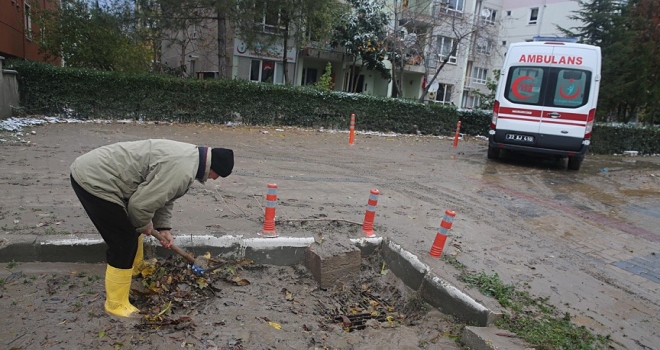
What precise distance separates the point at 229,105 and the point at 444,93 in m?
22.0

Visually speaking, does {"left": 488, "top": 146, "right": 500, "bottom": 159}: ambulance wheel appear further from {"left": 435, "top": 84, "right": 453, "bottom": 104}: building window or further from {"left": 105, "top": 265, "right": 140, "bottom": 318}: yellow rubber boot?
{"left": 435, "top": 84, "right": 453, "bottom": 104}: building window

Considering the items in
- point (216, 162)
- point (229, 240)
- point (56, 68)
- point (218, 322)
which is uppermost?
point (56, 68)

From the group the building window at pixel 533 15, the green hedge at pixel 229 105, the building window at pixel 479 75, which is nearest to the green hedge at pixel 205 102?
the green hedge at pixel 229 105

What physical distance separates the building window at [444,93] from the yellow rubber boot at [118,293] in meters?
31.7

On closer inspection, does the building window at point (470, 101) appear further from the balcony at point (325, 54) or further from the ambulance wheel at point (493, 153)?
the ambulance wheel at point (493, 153)

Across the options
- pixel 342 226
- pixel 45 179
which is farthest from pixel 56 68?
pixel 342 226

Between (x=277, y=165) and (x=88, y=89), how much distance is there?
823cm

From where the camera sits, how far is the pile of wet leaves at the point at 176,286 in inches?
137

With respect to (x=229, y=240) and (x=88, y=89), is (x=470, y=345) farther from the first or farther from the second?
(x=88, y=89)

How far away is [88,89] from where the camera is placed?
13500 mm

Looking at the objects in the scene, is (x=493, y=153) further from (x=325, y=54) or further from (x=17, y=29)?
(x=17, y=29)

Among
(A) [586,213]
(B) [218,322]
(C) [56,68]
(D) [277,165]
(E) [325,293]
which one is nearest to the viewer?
(B) [218,322]

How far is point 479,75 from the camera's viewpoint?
39.4 m

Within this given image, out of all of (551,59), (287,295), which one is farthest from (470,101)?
(287,295)
